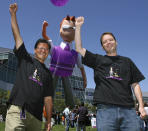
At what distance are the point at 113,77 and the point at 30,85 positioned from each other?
934 millimetres

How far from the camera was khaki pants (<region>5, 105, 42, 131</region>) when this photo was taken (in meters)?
2.10

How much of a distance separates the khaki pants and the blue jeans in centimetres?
70

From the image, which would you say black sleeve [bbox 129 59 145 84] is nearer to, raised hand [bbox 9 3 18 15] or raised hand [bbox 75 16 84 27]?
raised hand [bbox 75 16 84 27]

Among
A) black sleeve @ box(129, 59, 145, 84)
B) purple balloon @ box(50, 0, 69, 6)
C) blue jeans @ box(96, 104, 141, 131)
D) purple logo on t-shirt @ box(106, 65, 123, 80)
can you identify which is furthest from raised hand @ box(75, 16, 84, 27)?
purple balloon @ box(50, 0, 69, 6)

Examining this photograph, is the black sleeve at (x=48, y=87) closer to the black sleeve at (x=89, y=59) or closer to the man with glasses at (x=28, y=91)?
the man with glasses at (x=28, y=91)

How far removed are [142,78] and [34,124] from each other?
136 cm

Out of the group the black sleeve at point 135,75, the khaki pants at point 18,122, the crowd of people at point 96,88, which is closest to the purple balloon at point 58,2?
the crowd of people at point 96,88

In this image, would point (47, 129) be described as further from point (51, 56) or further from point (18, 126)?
point (51, 56)

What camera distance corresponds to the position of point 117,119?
212 cm

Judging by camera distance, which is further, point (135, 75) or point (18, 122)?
point (135, 75)

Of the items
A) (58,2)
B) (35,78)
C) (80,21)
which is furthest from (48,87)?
(58,2)

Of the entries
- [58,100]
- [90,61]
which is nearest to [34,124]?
[90,61]

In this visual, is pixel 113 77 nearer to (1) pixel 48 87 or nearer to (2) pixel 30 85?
(1) pixel 48 87

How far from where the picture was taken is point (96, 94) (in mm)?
2334
